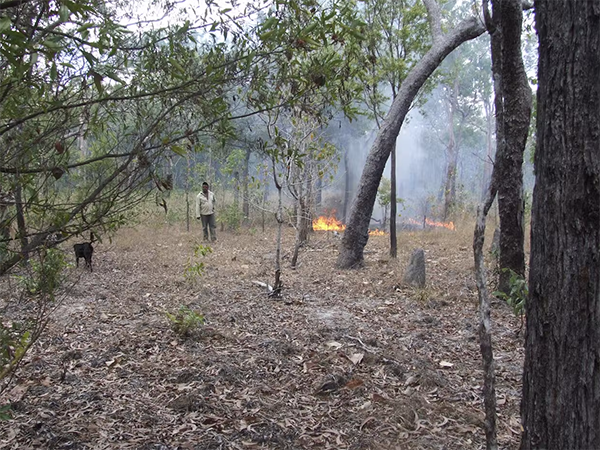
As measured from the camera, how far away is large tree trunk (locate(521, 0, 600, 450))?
181 cm

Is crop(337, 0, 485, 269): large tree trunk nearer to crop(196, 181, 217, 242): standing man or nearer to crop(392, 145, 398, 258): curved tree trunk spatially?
crop(392, 145, 398, 258): curved tree trunk

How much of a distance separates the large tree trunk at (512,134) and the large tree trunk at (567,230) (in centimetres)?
364

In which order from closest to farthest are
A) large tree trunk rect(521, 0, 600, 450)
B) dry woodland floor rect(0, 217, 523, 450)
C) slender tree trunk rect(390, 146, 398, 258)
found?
large tree trunk rect(521, 0, 600, 450), dry woodland floor rect(0, 217, 523, 450), slender tree trunk rect(390, 146, 398, 258)

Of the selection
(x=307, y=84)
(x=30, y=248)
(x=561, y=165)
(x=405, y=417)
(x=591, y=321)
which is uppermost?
(x=307, y=84)

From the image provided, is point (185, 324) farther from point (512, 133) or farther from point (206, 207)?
point (206, 207)

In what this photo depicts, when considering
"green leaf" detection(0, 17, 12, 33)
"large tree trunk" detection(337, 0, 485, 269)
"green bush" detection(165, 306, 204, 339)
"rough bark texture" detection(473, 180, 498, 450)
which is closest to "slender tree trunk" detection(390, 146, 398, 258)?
"large tree trunk" detection(337, 0, 485, 269)

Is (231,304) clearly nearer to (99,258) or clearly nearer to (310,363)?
(310,363)

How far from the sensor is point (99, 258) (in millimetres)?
9867

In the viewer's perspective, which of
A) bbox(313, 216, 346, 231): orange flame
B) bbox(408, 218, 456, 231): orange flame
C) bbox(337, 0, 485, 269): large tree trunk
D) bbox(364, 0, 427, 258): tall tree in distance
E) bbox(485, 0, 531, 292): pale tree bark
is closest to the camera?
bbox(485, 0, 531, 292): pale tree bark

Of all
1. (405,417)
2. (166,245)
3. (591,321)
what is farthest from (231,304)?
(166,245)

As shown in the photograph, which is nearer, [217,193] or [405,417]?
[405,417]

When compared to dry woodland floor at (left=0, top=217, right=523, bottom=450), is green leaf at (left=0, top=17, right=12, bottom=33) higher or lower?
higher

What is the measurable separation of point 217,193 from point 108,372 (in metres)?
17.3

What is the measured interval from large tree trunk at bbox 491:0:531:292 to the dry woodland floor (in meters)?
0.77
